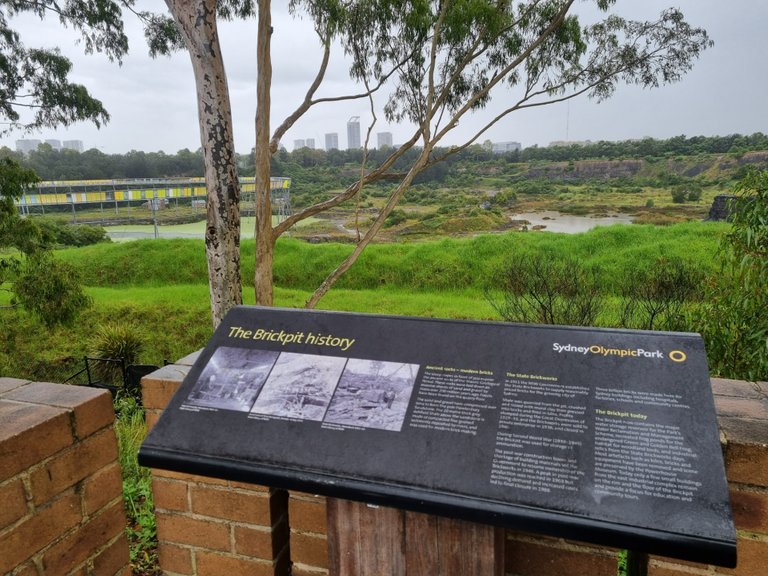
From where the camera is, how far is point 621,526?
2.63 ft

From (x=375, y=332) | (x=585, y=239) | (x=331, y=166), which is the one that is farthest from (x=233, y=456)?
(x=585, y=239)

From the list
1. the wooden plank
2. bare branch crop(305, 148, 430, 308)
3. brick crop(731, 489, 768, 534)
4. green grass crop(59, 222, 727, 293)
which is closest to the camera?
the wooden plank

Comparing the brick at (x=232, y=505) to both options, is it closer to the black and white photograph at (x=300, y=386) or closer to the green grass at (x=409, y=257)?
the black and white photograph at (x=300, y=386)

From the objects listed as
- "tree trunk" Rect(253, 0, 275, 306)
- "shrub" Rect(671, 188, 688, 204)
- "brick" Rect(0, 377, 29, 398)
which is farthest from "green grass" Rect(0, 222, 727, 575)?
"brick" Rect(0, 377, 29, 398)

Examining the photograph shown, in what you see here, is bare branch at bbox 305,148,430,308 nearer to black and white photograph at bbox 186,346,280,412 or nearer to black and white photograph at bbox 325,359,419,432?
black and white photograph at bbox 186,346,280,412

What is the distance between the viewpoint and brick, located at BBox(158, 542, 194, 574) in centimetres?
147

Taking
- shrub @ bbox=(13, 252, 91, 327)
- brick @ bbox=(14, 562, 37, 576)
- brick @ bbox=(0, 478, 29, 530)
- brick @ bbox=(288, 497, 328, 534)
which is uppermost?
brick @ bbox=(0, 478, 29, 530)

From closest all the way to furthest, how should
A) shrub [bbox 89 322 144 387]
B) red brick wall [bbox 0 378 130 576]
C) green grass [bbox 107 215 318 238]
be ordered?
red brick wall [bbox 0 378 130 576], shrub [bbox 89 322 144 387], green grass [bbox 107 215 318 238]

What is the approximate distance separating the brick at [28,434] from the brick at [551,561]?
105 cm

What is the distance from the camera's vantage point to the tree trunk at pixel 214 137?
19.6 feet

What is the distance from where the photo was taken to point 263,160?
21.9 feet

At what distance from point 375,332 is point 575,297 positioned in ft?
27.0

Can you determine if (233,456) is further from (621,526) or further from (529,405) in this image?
(621,526)

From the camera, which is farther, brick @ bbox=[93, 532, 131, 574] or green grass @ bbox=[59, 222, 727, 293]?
green grass @ bbox=[59, 222, 727, 293]
